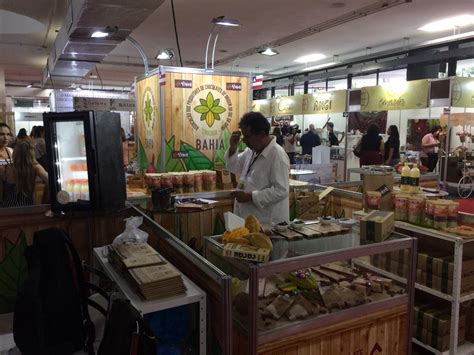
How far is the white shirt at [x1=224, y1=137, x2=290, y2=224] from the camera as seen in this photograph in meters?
2.98

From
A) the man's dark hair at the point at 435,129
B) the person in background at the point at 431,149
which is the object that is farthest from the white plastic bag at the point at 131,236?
the man's dark hair at the point at 435,129

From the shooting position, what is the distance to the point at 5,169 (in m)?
4.43

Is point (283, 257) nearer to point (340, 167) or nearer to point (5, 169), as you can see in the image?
point (5, 169)

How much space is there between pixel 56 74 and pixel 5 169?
494cm

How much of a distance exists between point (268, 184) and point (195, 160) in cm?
202

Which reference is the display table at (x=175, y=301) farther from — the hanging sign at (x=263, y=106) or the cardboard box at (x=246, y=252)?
the hanging sign at (x=263, y=106)

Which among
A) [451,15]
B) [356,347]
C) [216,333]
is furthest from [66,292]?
[451,15]

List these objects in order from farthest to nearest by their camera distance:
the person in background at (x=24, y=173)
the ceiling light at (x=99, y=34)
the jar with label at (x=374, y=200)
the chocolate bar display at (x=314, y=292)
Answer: the ceiling light at (x=99, y=34), the person in background at (x=24, y=173), the jar with label at (x=374, y=200), the chocolate bar display at (x=314, y=292)

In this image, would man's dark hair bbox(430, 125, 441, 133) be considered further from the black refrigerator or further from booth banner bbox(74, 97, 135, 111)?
the black refrigerator

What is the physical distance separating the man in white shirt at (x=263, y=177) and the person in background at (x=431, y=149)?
6783 mm

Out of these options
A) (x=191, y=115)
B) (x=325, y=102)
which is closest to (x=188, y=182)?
(x=191, y=115)

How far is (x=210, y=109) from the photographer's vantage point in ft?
16.4

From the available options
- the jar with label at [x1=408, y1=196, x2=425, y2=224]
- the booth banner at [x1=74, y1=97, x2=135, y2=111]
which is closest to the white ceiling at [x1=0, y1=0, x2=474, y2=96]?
the booth banner at [x1=74, y1=97, x2=135, y2=111]

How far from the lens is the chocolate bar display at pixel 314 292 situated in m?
1.91
